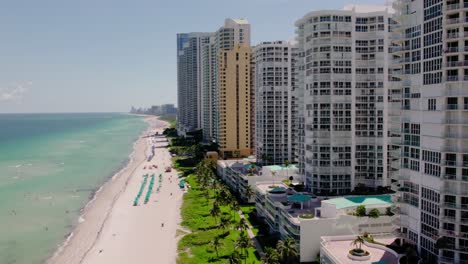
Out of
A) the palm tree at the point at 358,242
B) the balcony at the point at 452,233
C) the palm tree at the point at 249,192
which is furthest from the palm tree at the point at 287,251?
the palm tree at the point at 249,192

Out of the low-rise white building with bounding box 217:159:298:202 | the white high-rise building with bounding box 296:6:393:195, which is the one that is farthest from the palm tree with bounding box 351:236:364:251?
the low-rise white building with bounding box 217:159:298:202

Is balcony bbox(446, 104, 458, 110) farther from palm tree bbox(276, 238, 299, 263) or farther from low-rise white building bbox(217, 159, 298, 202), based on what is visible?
low-rise white building bbox(217, 159, 298, 202)

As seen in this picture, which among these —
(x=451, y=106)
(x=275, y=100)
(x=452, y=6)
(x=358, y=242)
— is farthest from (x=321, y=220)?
(x=275, y=100)

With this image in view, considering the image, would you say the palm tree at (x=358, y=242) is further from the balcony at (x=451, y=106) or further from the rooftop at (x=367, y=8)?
the rooftop at (x=367, y=8)

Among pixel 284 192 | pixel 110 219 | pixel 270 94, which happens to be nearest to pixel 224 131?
pixel 270 94

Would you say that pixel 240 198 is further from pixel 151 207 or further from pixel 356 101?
pixel 356 101
